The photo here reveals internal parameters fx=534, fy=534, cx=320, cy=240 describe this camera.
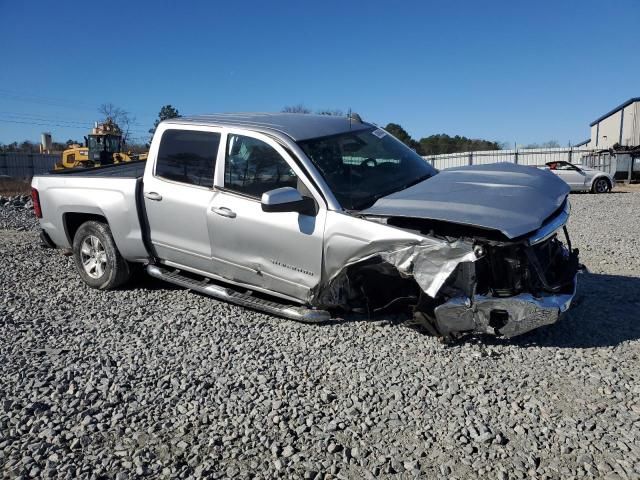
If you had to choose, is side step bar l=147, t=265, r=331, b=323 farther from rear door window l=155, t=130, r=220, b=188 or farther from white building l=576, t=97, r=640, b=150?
white building l=576, t=97, r=640, b=150

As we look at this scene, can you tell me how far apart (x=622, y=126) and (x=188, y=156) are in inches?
1958

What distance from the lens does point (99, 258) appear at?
6.28m

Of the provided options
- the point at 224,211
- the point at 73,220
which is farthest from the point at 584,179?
the point at 73,220

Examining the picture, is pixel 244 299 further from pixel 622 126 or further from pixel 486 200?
pixel 622 126

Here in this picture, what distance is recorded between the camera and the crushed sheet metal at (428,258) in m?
3.93

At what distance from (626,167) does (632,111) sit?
19.9m

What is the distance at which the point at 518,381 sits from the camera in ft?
12.3

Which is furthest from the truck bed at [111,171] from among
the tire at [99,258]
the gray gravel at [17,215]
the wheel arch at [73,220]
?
the gray gravel at [17,215]

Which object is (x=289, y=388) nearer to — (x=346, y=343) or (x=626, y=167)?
(x=346, y=343)

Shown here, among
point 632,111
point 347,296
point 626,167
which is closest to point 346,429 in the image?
point 347,296

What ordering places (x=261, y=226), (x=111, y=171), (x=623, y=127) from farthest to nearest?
(x=623, y=127) < (x=111, y=171) < (x=261, y=226)

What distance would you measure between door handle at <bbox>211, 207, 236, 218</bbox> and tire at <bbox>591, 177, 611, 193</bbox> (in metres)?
21.2

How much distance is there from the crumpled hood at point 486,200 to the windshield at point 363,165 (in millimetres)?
212

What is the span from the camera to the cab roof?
5.11m
